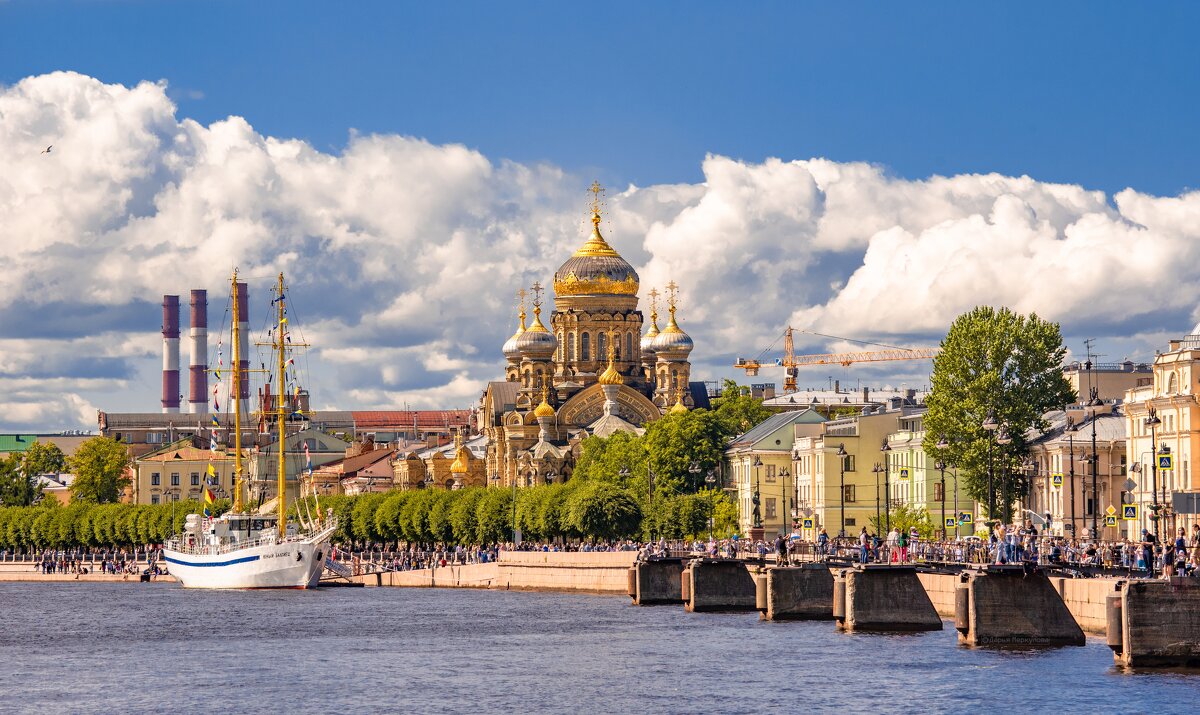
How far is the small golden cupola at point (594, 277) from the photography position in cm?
17638

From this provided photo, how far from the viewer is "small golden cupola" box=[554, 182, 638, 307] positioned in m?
176

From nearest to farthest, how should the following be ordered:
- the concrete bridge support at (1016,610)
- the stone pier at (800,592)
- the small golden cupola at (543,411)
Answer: the concrete bridge support at (1016,610), the stone pier at (800,592), the small golden cupola at (543,411)

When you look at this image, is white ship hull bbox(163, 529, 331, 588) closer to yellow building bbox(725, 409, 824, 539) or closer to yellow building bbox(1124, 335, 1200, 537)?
yellow building bbox(725, 409, 824, 539)

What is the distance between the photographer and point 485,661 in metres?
64.1

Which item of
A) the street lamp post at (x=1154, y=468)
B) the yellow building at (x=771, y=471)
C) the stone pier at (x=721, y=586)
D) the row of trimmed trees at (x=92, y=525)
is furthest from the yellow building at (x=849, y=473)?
the row of trimmed trees at (x=92, y=525)

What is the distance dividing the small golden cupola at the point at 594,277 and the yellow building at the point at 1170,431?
268 feet

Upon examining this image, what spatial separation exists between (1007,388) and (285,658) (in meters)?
43.8

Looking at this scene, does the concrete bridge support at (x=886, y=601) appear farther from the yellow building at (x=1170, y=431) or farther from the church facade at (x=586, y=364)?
the church facade at (x=586, y=364)

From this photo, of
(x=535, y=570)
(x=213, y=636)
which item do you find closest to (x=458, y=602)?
(x=535, y=570)

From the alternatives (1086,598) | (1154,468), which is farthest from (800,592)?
(1086,598)

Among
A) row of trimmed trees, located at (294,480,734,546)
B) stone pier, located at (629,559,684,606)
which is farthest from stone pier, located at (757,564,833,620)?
row of trimmed trees, located at (294,480,734,546)

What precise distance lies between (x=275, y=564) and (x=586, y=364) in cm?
6525

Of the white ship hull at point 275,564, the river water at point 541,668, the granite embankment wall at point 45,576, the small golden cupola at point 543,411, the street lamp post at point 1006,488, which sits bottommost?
the river water at point 541,668

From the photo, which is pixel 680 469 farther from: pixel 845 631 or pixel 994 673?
pixel 994 673
